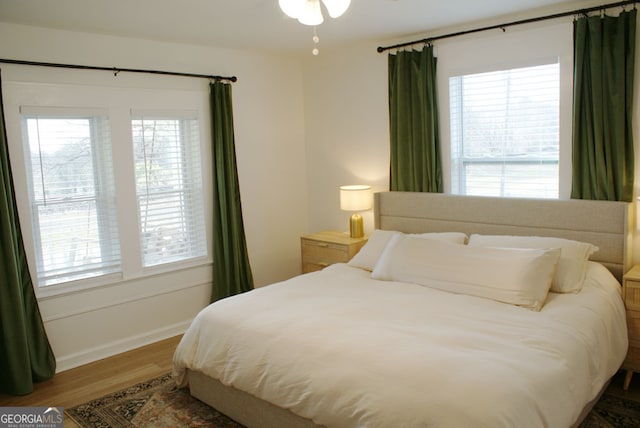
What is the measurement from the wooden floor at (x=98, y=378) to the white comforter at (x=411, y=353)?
0.60 metres

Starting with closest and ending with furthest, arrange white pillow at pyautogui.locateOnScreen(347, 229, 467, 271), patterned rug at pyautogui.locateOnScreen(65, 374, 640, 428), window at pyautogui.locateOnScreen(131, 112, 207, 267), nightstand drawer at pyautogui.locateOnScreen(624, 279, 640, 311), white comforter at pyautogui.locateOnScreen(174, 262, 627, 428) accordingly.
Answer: white comforter at pyautogui.locateOnScreen(174, 262, 627, 428)
patterned rug at pyautogui.locateOnScreen(65, 374, 640, 428)
nightstand drawer at pyautogui.locateOnScreen(624, 279, 640, 311)
white pillow at pyautogui.locateOnScreen(347, 229, 467, 271)
window at pyautogui.locateOnScreen(131, 112, 207, 267)

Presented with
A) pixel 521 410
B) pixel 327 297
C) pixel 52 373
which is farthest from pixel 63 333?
pixel 521 410

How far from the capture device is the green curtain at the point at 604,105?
11.1ft

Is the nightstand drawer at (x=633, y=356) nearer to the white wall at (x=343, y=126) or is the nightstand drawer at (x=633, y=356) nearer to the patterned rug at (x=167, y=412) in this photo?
the patterned rug at (x=167, y=412)

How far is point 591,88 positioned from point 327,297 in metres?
2.24

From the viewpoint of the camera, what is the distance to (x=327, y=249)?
4.69 meters

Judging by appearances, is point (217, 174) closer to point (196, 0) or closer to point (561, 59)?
point (196, 0)

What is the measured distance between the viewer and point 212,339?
3.03m

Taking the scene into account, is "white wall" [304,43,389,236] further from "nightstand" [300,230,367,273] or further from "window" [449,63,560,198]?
"window" [449,63,560,198]

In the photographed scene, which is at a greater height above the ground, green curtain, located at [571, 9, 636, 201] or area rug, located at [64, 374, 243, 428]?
green curtain, located at [571, 9, 636, 201]

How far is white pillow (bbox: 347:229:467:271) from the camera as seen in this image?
3.92m

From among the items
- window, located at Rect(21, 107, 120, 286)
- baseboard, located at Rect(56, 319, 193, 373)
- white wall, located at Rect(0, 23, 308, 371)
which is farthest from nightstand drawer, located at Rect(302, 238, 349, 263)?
window, located at Rect(21, 107, 120, 286)

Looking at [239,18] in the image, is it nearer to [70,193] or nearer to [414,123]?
[414,123]

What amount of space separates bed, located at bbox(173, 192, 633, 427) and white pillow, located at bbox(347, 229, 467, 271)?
0.01 m
